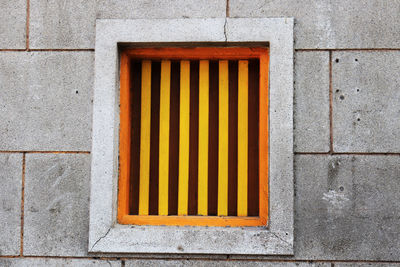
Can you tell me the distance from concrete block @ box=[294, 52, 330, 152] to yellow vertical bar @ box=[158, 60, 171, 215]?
129 cm

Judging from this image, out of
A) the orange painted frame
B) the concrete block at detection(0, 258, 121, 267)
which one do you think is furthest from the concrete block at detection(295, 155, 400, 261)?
the concrete block at detection(0, 258, 121, 267)

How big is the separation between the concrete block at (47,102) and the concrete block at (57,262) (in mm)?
1099

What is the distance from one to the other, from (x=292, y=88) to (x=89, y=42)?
2.08 m

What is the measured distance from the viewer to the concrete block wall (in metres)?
4.02

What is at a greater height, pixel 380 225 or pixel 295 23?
pixel 295 23

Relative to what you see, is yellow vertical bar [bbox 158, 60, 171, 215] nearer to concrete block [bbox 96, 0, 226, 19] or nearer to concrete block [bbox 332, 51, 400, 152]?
concrete block [bbox 96, 0, 226, 19]

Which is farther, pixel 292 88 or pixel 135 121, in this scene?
pixel 135 121

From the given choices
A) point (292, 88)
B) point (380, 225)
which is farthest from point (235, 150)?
point (380, 225)

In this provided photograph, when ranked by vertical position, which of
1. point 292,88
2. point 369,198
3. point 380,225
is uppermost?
point 292,88

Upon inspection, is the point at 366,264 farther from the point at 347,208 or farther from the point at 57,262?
the point at 57,262

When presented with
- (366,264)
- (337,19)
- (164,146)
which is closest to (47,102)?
(164,146)

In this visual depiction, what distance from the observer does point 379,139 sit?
404cm

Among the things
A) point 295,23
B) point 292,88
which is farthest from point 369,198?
point 295,23

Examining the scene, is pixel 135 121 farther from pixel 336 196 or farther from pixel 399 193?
pixel 399 193
